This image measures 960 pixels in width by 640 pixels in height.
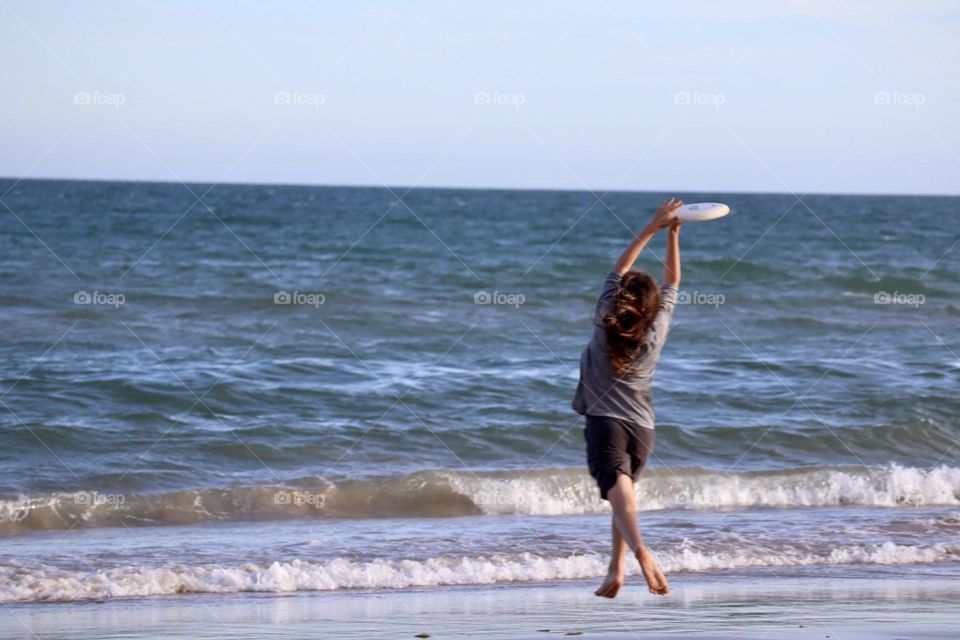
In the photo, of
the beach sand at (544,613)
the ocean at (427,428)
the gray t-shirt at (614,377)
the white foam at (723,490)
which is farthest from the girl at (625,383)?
the white foam at (723,490)

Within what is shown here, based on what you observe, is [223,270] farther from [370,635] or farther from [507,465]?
[370,635]

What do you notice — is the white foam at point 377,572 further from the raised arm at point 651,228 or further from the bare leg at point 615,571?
the raised arm at point 651,228

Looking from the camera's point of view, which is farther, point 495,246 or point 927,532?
point 495,246

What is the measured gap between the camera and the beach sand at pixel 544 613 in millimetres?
6777

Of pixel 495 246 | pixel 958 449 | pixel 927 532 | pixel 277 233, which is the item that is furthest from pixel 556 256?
pixel 927 532

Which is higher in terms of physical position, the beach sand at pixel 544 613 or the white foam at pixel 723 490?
the white foam at pixel 723 490

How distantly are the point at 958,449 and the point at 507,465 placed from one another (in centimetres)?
511

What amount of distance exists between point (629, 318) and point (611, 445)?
0.60m

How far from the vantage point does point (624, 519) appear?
223 inches

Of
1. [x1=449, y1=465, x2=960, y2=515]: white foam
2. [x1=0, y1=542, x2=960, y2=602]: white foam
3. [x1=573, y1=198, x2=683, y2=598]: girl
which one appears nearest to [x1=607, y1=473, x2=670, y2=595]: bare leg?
[x1=573, y1=198, x2=683, y2=598]: girl

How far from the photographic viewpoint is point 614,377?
5.71 metres

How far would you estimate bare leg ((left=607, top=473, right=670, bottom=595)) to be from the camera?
5.60m

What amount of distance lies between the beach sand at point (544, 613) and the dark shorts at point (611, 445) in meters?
1.33

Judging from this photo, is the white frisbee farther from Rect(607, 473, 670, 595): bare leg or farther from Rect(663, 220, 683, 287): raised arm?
Rect(607, 473, 670, 595): bare leg
